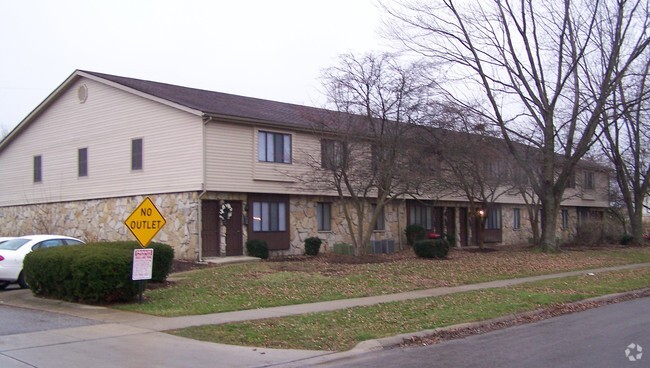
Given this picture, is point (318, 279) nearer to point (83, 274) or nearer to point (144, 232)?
point (144, 232)

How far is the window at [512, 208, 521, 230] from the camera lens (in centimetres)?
4362

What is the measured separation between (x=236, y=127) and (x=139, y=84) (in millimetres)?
5807

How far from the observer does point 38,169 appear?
32.4 m

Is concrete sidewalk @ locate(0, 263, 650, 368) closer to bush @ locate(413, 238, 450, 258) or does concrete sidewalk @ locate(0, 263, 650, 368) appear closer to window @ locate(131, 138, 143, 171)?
bush @ locate(413, 238, 450, 258)

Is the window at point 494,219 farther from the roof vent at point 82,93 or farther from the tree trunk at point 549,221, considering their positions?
the roof vent at point 82,93

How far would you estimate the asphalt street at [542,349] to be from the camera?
937 centimetres

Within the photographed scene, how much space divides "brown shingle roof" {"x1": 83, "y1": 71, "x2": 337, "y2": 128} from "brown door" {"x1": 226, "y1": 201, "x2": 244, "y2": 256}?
3588 millimetres

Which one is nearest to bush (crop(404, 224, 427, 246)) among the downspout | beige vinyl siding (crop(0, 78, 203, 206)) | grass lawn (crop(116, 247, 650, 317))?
grass lawn (crop(116, 247, 650, 317))

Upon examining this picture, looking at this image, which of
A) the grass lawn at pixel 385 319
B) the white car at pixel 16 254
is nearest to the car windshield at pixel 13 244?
the white car at pixel 16 254

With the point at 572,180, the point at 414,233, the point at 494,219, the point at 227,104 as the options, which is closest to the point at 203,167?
the point at 227,104

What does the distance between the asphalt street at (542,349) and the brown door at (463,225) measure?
24998mm

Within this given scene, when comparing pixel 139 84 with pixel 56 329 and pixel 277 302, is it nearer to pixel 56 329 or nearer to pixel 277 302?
pixel 277 302

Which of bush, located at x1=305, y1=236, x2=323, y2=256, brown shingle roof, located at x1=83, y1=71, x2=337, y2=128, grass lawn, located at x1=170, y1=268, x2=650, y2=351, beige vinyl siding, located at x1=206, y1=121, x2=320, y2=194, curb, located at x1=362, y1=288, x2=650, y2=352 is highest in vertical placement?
brown shingle roof, located at x1=83, y1=71, x2=337, y2=128

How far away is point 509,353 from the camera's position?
10.2 metres
